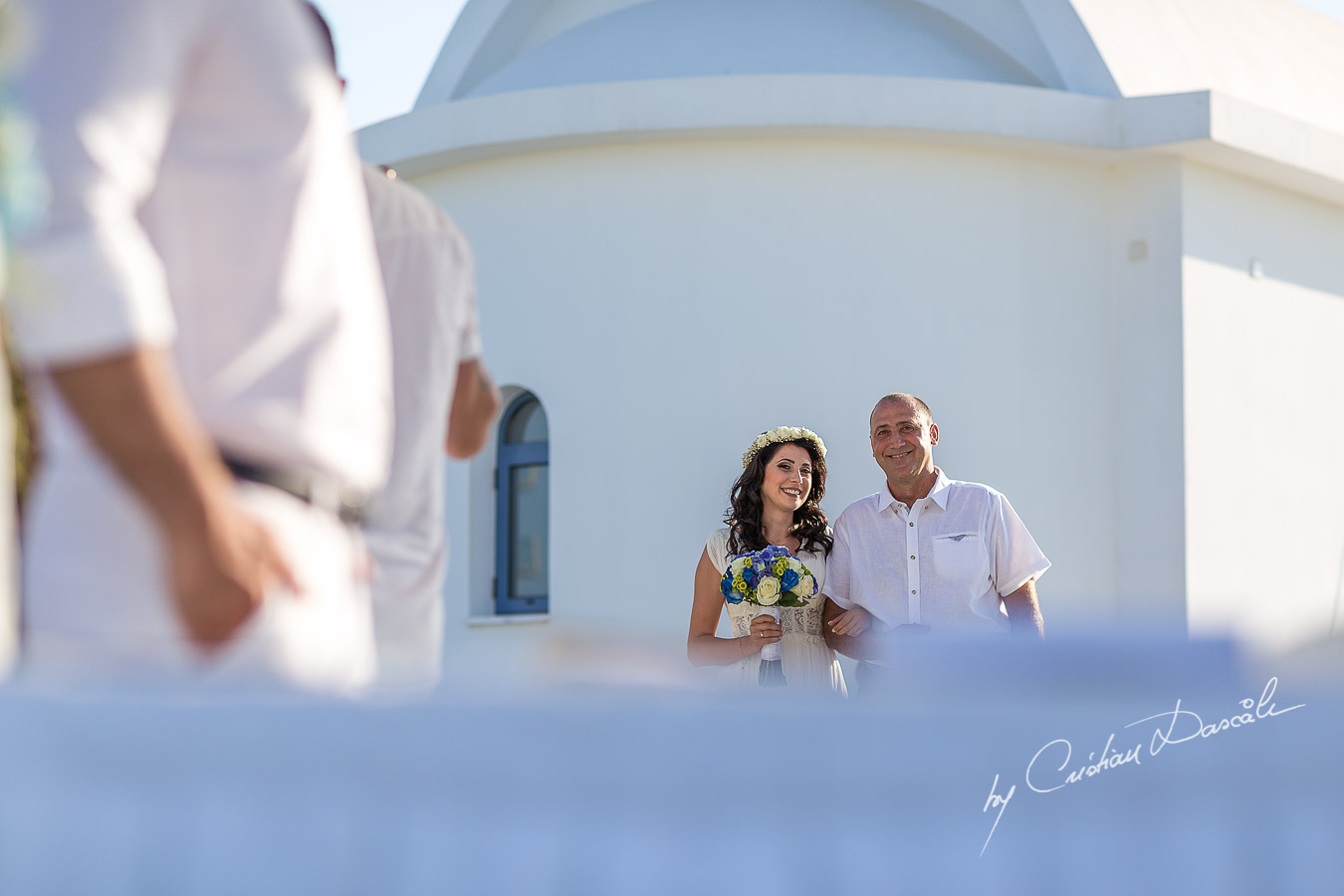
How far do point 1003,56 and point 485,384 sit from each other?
992 centimetres

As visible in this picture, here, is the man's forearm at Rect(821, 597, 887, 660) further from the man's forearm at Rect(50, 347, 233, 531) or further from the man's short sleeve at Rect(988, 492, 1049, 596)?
the man's forearm at Rect(50, 347, 233, 531)

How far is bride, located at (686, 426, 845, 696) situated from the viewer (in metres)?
5.15

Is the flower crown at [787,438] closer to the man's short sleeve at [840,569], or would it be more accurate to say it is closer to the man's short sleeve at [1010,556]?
the man's short sleeve at [840,569]

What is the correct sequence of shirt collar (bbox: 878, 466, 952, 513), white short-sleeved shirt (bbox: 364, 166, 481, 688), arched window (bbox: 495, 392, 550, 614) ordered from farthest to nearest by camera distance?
1. arched window (bbox: 495, 392, 550, 614)
2. shirt collar (bbox: 878, 466, 952, 513)
3. white short-sleeved shirt (bbox: 364, 166, 481, 688)

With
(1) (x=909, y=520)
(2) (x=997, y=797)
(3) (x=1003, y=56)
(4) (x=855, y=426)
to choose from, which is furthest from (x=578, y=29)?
(2) (x=997, y=797)

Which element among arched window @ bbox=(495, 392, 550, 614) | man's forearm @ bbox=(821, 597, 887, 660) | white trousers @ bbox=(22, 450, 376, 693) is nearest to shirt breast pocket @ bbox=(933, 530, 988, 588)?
man's forearm @ bbox=(821, 597, 887, 660)

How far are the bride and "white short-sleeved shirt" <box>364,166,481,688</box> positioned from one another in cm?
294

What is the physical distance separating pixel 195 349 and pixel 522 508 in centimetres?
890

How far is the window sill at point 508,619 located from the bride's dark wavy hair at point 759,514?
468 centimetres

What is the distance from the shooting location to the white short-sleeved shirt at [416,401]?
2.11m

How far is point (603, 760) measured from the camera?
5.04ft

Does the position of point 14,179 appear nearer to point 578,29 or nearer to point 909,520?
point 909,520

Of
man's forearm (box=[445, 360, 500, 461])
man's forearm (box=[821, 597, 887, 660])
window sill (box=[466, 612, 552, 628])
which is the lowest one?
window sill (box=[466, 612, 552, 628])

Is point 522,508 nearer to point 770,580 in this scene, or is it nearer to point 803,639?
point 803,639
